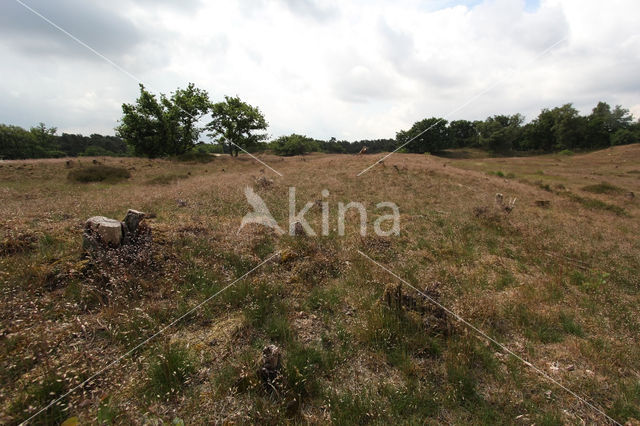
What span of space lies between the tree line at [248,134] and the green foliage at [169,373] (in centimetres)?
2522

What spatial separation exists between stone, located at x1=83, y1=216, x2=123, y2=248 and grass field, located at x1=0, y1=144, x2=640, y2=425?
61 centimetres

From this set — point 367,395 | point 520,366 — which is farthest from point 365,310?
point 520,366

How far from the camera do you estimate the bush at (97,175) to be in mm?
21828

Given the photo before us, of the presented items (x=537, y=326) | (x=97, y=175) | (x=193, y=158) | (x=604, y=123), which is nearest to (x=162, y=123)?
(x=193, y=158)

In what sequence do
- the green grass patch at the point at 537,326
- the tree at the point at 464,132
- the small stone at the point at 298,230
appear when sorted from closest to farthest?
the green grass patch at the point at 537,326 → the small stone at the point at 298,230 → the tree at the point at 464,132

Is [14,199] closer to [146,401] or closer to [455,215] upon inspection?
[146,401]

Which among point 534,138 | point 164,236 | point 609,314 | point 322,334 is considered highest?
point 534,138

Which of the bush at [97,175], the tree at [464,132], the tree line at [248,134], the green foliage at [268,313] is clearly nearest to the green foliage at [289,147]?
the tree line at [248,134]

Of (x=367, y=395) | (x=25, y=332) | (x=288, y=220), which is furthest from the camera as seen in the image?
(x=288, y=220)

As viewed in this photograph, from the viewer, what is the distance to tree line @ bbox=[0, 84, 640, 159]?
41.3m

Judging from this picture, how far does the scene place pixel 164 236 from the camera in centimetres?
803

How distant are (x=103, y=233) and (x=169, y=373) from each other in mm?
4632

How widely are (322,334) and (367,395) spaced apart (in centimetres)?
140

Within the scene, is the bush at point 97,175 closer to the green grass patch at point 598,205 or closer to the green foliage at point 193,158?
the green foliage at point 193,158
